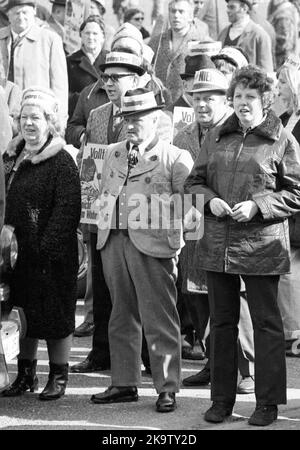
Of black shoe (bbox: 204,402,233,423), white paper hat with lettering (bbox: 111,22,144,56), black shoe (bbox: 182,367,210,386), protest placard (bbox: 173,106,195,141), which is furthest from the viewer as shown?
protest placard (bbox: 173,106,195,141)

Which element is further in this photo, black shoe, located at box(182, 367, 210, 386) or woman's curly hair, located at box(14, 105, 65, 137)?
black shoe, located at box(182, 367, 210, 386)

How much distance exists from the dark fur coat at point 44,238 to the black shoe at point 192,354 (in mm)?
1555

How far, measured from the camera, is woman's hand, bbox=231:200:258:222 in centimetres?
729

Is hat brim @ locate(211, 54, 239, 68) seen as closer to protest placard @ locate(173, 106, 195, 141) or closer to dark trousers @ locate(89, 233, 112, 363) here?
protest placard @ locate(173, 106, 195, 141)

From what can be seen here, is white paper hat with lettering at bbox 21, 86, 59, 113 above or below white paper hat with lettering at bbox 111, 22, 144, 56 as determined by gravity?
below

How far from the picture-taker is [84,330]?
1022cm

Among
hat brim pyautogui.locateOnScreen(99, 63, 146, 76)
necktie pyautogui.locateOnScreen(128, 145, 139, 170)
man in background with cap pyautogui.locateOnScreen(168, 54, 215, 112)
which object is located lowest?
necktie pyautogui.locateOnScreen(128, 145, 139, 170)

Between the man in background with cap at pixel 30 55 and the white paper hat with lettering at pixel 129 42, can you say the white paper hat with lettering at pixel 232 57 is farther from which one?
the man in background with cap at pixel 30 55

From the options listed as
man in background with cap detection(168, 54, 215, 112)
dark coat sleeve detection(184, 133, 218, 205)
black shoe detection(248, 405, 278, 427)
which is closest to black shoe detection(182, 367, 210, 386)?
black shoe detection(248, 405, 278, 427)

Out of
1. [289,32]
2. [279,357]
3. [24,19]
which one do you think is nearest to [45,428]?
[279,357]

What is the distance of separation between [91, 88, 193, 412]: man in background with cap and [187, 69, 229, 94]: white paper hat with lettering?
71 centimetres

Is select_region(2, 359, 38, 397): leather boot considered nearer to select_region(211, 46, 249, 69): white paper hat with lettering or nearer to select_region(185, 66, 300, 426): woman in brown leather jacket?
select_region(185, 66, 300, 426): woman in brown leather jacket

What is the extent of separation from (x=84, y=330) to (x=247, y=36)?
157 inches

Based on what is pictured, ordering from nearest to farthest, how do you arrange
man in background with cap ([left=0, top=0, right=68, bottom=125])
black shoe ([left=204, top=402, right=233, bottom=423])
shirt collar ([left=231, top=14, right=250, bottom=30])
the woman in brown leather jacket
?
the woman in brown leather jacket → black shoe ([left=204, top=402, right=233, bottom=423]) → man in background with cap ([left=0, top=0, right=68, bottom=125]) → shirt collar ([left=231, top=14, right=250, bottom=30])
